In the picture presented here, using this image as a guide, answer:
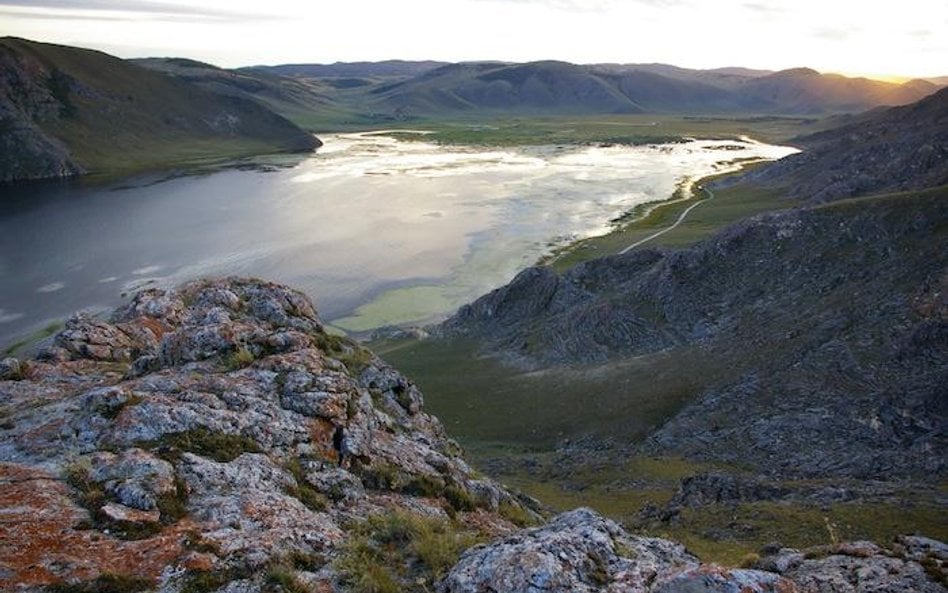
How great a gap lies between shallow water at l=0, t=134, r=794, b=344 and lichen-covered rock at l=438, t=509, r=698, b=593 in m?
63.1

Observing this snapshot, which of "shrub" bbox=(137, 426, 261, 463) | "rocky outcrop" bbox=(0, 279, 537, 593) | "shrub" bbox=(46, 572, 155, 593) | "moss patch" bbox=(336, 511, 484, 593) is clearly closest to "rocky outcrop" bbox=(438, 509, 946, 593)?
"moss patch" bbox=(336, 511, 484, 593)

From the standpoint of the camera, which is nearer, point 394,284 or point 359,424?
point 359,424

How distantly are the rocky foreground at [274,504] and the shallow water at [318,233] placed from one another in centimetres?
5328

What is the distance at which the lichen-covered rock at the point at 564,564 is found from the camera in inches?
497

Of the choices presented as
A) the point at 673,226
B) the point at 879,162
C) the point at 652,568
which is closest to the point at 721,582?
the point at 652,568

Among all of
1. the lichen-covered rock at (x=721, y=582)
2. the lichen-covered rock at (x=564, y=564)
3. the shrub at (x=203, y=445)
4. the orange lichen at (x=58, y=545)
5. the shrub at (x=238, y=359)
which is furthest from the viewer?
the shrub at (x=238, y=359)

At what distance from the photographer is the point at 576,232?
368ft

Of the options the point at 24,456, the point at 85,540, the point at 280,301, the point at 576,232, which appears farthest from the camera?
the point at 576,232

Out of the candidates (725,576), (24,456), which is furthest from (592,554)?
(24,456)

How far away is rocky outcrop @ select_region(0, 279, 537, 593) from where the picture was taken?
13391 mm

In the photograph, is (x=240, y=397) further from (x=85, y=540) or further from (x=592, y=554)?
(x=592, y=554)

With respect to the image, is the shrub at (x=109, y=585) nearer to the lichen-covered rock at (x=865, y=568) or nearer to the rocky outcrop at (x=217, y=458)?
the rocky outcrop at (x=217, y=458)

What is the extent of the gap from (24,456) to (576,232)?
3939 inches

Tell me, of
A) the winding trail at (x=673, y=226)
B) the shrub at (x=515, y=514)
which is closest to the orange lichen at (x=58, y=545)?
the shrub at (x=515, y=514)
